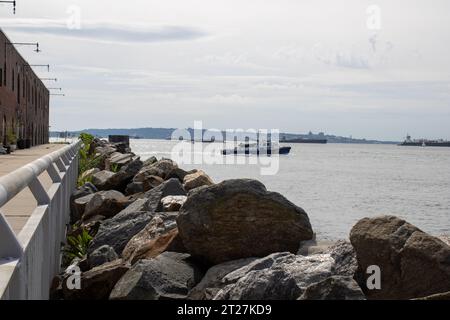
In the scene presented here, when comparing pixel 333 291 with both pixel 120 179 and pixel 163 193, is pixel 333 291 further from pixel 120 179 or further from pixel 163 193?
pixel 120 179

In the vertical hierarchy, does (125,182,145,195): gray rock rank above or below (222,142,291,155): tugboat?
above

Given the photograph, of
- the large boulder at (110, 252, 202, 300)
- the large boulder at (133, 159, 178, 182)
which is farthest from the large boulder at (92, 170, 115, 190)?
the large boulder at (110, 252, 202, 300)

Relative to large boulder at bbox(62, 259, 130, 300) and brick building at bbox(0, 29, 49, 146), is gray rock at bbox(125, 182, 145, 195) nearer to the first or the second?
large boulder at bbox(62, 259, 130, 300)

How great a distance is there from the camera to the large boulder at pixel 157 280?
7387 mm

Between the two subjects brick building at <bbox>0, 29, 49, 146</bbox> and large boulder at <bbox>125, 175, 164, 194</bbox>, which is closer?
large boulder at <bbox>125, 175, 164, 194</bbox>

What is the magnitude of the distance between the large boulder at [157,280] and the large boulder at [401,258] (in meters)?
2.03

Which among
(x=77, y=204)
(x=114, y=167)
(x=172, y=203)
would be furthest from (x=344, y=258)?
(x=114, y=167)

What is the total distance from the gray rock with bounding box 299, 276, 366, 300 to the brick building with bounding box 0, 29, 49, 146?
35.6 meters

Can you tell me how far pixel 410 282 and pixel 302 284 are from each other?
55.5 inches

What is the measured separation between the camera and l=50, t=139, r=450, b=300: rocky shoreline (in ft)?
21.2

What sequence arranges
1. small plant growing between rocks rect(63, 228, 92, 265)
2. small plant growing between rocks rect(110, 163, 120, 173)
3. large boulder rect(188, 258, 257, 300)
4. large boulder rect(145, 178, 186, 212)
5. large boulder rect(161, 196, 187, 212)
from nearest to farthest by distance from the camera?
large boulder rect(188, 258, 257, 300), small plant growing between rocks rect(63, 228, 92, 265), large boulder rect(161, 196, 187, 212), large boulder rect(145, 178, 186, 212), small plant growing between rocks rect(110, 163, 120, 173)

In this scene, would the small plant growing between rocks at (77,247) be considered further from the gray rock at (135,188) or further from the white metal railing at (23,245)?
the white metal railing at (23,245)
